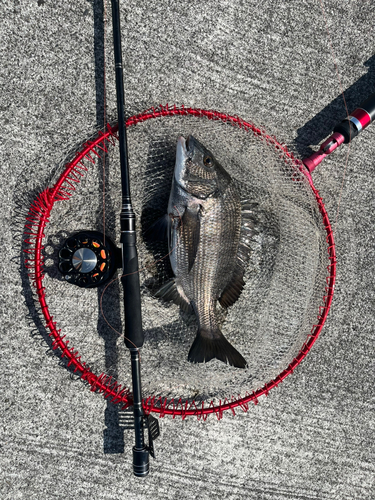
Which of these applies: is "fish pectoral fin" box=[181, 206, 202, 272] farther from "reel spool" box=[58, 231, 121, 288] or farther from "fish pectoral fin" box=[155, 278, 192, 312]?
"reel spool" box=[58, 231, 121, 288]

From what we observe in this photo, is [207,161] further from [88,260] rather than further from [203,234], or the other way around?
[88,260]

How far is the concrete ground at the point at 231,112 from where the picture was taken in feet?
5.15

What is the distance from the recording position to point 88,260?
54.6 inches

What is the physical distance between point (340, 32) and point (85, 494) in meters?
2.32

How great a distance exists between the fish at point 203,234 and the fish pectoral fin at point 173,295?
0.03 meters

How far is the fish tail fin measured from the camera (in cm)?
141

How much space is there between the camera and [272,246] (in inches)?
62.5

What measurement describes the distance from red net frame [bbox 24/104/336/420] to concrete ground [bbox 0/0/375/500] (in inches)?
3.3

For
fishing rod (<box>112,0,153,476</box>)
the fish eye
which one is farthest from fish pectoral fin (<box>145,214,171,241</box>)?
the fish eye

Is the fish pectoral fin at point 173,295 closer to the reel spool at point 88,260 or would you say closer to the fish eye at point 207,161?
the reel spool at point 88,260

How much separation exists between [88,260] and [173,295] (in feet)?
1.13

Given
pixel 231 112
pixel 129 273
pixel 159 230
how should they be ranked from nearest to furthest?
pixel 129 273, pixel 159 230, pixel 231 112

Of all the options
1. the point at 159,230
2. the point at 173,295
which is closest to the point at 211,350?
the point at 173,295

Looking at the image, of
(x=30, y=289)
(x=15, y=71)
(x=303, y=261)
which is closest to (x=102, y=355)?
(x=30, y=289)
